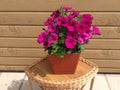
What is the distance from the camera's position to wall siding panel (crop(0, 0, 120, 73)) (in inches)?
100.0

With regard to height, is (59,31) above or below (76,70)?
above

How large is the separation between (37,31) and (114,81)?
1207 millimetres

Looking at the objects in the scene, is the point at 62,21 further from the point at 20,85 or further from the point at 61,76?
the point at 20,85

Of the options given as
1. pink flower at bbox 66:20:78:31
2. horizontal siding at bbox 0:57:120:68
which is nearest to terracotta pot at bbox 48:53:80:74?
pink flower at bbox 66:20:78:31

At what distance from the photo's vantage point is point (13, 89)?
2717 mm

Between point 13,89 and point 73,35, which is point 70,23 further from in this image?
point 13,89
